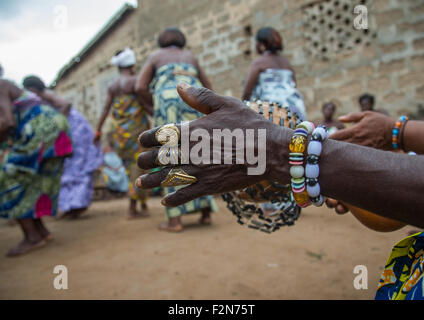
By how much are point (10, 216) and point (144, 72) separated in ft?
6.40

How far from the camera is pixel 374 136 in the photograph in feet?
4.55

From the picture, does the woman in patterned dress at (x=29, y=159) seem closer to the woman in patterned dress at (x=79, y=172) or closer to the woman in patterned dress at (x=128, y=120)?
the woman in patterned dress at (x=128, y=120)

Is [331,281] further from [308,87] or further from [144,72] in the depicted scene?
[308,87]

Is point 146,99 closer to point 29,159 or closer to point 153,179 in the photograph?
point 29,159

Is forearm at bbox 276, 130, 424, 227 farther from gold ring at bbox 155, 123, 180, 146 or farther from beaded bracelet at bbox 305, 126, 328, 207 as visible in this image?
gold ring at bbox 155, 123, 180, 146

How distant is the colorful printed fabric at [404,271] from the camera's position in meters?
0.84

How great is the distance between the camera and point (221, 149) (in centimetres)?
90

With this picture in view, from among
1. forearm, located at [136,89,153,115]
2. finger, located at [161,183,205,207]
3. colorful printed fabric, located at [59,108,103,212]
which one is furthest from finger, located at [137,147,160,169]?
colorful printed fabric, located at [59,108,103,212]

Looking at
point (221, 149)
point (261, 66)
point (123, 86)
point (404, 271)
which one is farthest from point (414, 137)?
point (123, 86)

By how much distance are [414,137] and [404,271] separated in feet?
1.93

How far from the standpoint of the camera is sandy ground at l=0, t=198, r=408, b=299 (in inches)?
75.4

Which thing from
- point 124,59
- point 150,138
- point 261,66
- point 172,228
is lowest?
point 172,228

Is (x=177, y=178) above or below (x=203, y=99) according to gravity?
below
